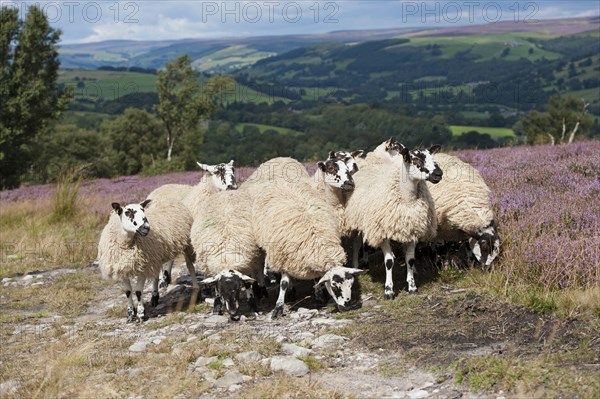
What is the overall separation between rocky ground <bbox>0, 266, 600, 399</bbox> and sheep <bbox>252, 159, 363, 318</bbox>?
0.50m

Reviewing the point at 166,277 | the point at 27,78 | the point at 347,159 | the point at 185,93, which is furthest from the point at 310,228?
the point at 185,93

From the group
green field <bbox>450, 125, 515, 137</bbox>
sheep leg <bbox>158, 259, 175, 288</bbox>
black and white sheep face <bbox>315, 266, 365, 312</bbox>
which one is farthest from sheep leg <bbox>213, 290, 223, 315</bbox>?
green field <bbox>450, 125, 515, 137</bbox>

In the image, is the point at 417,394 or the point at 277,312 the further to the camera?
the point at 277,312

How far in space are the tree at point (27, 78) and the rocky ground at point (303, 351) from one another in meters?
34.9

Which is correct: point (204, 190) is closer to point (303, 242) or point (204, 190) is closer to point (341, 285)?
point (303, 242)

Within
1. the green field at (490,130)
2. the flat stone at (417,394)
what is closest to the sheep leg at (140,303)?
the flat stone at (417,394)

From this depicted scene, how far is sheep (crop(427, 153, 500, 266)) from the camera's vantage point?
9.64 metres

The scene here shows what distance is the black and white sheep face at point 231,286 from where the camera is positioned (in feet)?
30.0

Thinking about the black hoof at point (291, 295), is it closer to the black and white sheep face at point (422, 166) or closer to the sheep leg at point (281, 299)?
the sheep leg at point (281, 299)

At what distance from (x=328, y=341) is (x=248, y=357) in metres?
1.09

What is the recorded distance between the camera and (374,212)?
9.72m

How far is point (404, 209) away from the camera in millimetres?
9438

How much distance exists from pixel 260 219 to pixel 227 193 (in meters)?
1.30

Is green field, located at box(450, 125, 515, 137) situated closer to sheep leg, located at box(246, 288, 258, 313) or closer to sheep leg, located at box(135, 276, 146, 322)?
sheep leg, located at box(246, 288, 258, 313)
